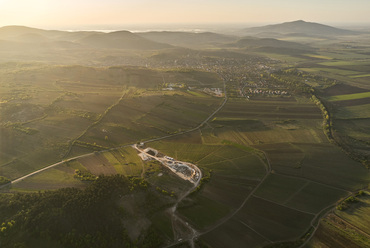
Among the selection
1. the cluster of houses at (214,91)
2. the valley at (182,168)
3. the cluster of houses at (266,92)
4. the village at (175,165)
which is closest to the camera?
the valley at (182,168)

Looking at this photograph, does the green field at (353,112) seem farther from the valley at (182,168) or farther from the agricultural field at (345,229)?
the agricultural field at (345,229)

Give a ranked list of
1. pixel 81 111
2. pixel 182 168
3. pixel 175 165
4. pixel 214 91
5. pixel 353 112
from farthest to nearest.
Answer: pixel 214 91 → pixel 353 112 → pixel 81 111 → pixel 175 165 → pixel 182 168

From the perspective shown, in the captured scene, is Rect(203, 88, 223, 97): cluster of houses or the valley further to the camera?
Rect(203, 88, 223, 97): cluster of houses

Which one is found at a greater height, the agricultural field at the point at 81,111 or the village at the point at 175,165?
the agricultural field at the point at 81,111

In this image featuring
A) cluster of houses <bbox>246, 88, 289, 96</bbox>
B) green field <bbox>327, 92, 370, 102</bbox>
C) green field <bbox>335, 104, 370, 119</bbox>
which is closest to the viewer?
green field <bbox>335, 104, 370, 119</bbox>

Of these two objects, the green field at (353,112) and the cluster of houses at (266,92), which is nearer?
the green field at (353,112)

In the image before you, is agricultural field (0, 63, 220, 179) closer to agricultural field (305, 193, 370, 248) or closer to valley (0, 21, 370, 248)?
valley (0, 21, 370, 248)

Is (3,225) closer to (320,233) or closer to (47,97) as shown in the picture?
(320,233)

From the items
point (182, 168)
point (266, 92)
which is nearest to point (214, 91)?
point (266, 92)

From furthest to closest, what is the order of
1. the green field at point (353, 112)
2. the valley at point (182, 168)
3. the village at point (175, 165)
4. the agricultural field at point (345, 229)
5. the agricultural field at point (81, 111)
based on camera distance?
the green field at point (353, 112), the agricultural field at point (81, 111), the village at point (175, 165), the valley at point (182, 168), the agricultural field at point (345, 229)

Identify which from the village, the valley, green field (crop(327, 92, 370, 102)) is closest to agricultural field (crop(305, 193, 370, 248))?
the valley

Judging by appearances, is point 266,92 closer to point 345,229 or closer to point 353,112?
point 353,112

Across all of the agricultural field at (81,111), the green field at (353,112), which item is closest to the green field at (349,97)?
the green field at (353,112)

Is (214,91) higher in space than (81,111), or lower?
higher
